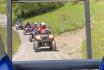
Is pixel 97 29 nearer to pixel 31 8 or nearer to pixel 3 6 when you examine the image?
pixel 31 8

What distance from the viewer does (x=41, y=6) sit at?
4.07 metres

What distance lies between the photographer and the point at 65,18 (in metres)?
4.74

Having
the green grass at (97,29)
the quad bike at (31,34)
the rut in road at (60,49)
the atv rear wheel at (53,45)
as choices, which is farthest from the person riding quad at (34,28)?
the green grass at (97,29)

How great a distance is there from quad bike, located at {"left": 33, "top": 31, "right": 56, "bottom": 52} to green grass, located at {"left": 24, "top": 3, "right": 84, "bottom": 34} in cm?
17

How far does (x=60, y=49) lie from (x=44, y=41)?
74cm

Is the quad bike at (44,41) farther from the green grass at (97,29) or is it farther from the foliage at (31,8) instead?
the green grass at (97,29)

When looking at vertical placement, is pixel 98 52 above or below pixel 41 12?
below

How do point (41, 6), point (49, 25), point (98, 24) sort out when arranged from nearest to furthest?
point (41, 6) < point (49, 25) < point (98, 24)

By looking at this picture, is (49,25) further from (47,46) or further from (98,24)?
(98,24)

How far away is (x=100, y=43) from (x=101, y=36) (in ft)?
0.39

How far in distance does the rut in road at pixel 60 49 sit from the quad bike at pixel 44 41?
9cm

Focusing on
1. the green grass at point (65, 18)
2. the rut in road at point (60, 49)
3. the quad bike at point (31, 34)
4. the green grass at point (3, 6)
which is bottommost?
the rut in road at point (60, 49)

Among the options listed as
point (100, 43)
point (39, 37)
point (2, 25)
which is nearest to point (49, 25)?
point (39, 37)

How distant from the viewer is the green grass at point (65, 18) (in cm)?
420
